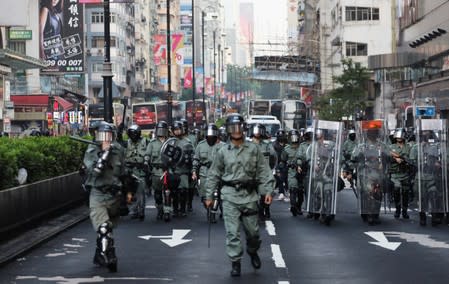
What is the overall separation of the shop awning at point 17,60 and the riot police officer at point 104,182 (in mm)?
40624

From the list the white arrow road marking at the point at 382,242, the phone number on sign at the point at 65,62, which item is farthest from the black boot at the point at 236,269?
the phone number on sign at the point at 65,62

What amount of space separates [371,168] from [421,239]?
318 cm

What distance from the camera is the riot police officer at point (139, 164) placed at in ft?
65.1

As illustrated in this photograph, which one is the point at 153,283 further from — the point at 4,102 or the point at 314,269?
the point at 4,102

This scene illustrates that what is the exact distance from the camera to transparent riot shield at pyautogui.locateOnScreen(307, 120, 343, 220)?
18969 mm

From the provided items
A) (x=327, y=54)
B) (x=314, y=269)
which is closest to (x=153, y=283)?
(x=314, y=269)

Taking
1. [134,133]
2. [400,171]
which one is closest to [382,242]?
[400,171]

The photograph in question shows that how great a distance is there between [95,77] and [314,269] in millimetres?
89059

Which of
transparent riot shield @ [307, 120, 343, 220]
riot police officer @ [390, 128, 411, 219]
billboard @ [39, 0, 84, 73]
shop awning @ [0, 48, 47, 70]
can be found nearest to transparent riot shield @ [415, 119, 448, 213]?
riot police officer @ [390, 128, 411, 219]

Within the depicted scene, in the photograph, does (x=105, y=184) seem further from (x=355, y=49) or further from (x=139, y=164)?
(x=355, y=49)

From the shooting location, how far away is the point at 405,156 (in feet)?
63.6

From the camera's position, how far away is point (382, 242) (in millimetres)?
15516

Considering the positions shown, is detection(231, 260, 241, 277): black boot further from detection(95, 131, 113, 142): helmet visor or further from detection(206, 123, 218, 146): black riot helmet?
detection(206, 123, 218, 146): black riot helmet

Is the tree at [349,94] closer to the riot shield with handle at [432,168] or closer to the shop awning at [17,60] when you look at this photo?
the shop awning at [17,60]
